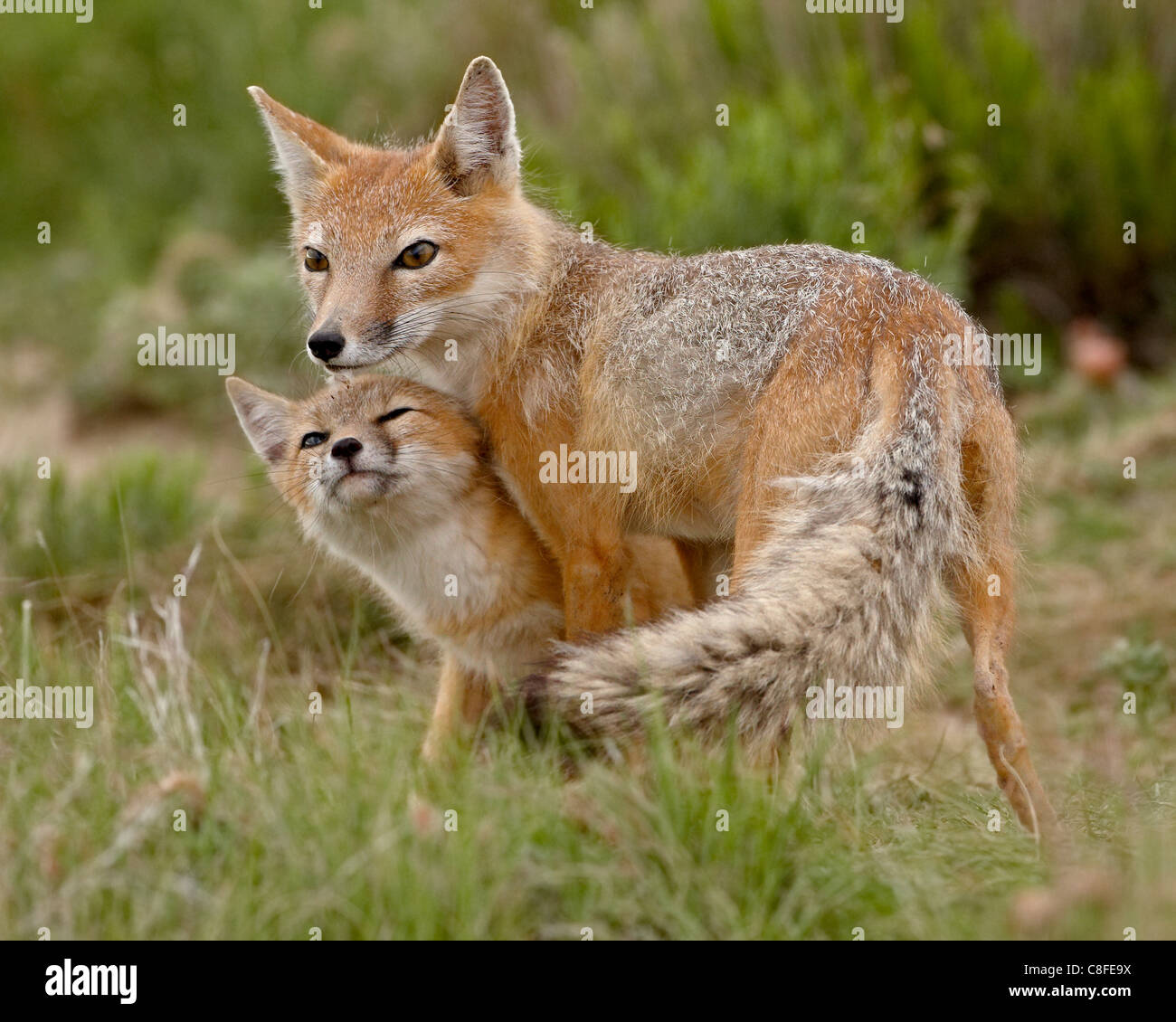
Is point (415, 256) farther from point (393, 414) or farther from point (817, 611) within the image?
point (817, 611)

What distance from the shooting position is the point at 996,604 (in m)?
4.59

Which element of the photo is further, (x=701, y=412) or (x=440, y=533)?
(x=440, y=533)

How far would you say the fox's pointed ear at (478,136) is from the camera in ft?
17.2

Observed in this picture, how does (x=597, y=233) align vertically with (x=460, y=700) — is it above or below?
above

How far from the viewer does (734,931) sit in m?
3.52

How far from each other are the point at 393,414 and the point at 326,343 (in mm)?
533

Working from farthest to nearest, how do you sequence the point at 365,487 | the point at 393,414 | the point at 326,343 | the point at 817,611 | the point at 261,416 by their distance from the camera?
1. the point at 261,416
2. the point at 393,414
3. the point at 365,487
4. the point at 326,343
5. the point at 817,611

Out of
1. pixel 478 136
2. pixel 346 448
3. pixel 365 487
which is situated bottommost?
pixel 365 487

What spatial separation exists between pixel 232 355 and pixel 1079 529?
17.3ft

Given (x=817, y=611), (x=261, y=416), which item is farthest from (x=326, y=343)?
(x=817, y=611)

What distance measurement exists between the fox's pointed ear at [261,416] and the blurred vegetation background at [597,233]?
51 cm

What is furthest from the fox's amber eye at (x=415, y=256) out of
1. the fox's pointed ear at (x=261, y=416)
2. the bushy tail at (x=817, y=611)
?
the bushy tail at (x=817, y=611)

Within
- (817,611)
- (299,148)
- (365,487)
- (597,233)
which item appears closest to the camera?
(817,611)

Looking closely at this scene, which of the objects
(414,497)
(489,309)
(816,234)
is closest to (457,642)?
(414,497)
